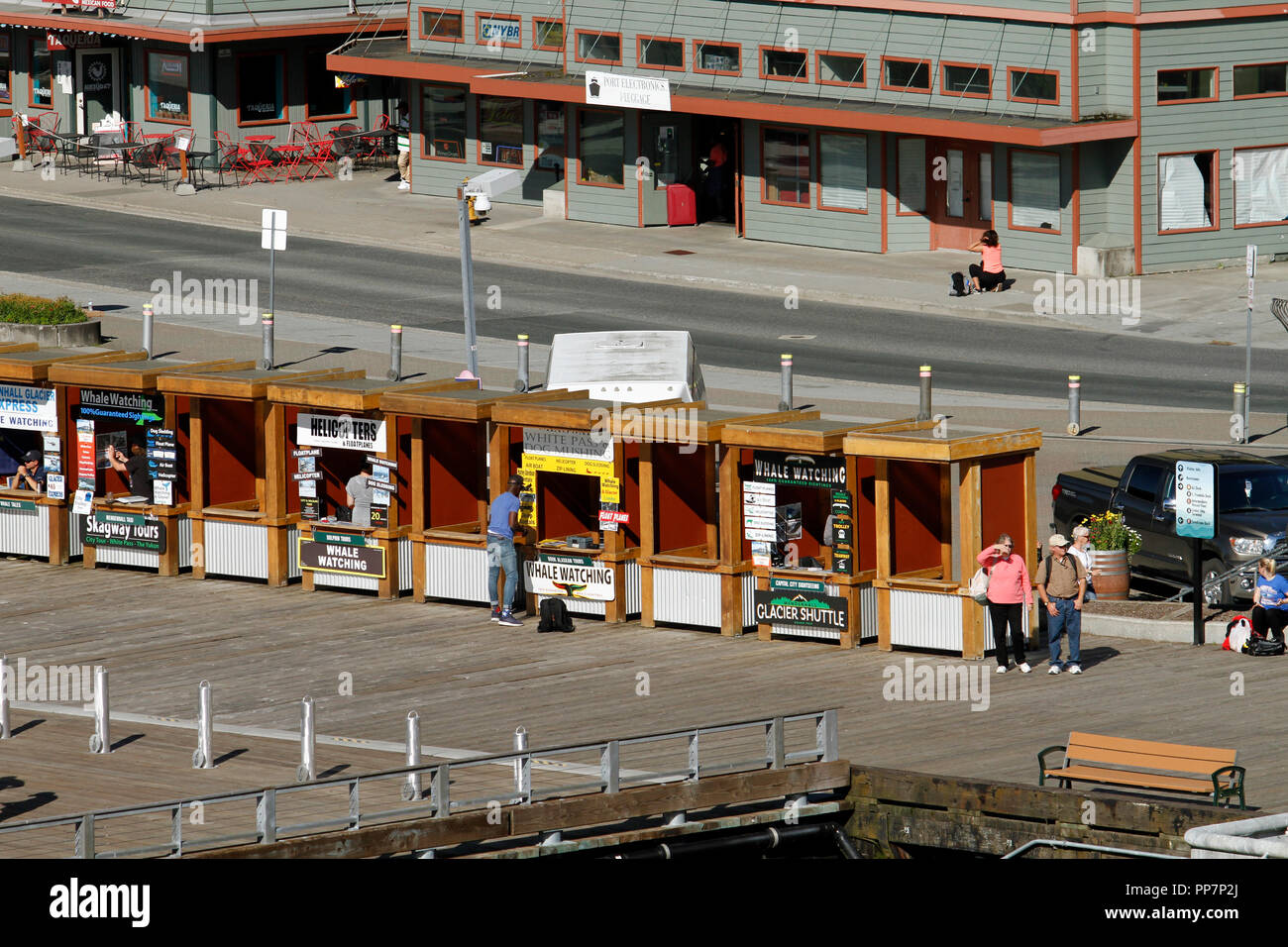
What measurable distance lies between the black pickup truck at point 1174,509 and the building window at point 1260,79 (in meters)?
20.0

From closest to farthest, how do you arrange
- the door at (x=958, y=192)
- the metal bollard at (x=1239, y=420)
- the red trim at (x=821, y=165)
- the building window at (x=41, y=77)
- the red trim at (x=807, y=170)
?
the metal bollard at (x=1239, y=420), the door at (x=958, y=192), the red trim at (x=821, y=165), the red trim at (x=807, y=170), the building window at (x=41, y=77)

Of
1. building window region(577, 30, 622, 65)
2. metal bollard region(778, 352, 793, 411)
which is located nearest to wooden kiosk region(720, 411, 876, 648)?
metal bollard region(778, 352, 793, 411)

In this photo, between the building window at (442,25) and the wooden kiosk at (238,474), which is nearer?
the wooden kiosk at (238,474)

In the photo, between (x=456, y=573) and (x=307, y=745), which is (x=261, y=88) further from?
(x=307, y=745)

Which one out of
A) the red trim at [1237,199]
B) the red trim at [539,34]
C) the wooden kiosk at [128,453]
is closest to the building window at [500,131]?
the red trim at [539,34]

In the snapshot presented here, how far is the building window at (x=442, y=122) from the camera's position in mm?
55938

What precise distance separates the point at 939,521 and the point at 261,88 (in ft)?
129

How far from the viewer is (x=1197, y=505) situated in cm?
2298

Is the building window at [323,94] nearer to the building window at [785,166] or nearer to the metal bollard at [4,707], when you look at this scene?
the building window at [785,166]

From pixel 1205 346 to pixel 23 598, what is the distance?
23.3 m

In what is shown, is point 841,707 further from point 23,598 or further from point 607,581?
point 23,598

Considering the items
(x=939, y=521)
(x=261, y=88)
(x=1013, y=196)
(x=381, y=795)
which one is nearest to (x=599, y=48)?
(x=261, y=88)

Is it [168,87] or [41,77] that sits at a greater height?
[41,77]

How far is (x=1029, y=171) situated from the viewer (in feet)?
152
